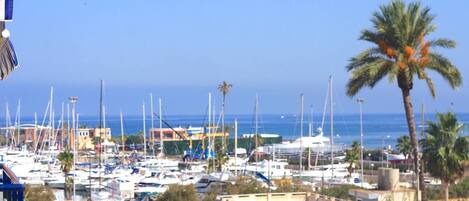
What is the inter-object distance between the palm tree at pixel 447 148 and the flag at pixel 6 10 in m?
22.6

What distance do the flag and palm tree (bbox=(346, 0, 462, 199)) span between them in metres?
19.1

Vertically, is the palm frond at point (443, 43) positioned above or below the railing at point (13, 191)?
above

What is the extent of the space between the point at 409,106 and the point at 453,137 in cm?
279

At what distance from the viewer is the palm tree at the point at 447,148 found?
2859 cm

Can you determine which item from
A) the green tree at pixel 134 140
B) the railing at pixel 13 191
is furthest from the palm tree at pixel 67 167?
the green tree at pixel 134 140

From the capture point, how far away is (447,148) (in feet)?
94.1

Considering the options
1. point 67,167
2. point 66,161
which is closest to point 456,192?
point 66,161

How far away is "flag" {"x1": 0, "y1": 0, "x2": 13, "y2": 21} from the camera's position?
7723mm

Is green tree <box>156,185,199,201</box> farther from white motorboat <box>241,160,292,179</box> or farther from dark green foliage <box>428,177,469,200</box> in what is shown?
white motorboat <box>241,160,292,179</box>

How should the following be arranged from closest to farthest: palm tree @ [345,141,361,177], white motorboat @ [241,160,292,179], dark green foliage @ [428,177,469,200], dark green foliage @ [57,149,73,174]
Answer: dark green foliage @ [428,177,469,200] → dark green foliage @ [57,149,73,174] → white motorboat @ [241,160,292,179] → palm tree @ [345,141,361,177]

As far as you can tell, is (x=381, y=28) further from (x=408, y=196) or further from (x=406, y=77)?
(x=408, y=196)

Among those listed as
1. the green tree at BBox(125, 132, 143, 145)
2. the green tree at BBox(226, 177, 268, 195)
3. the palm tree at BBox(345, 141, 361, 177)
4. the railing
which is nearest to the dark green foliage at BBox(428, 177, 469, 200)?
the green tree at BBox(226, 177, 268, 195)

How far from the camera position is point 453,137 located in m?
28.7

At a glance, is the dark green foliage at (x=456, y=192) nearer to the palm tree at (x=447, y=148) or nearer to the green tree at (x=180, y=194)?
the palm tree at (x=447, y=148)
